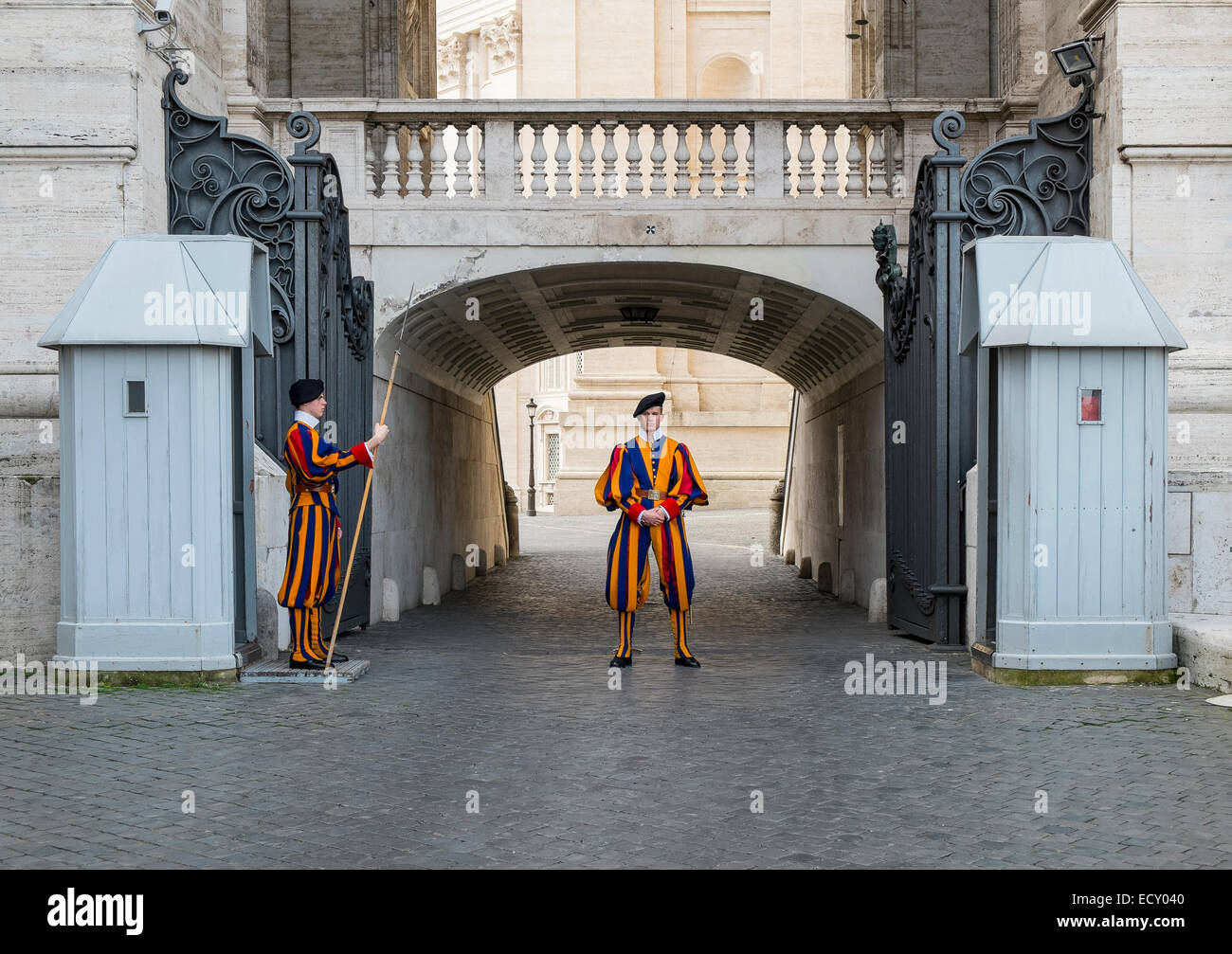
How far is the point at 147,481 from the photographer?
28.7 feet

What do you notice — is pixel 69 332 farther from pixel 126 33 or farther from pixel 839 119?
pixel 839 119

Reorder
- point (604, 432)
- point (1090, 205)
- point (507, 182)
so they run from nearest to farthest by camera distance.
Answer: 1. point (1090, 205)
2. point (507, 182)
3. point (604, 432)

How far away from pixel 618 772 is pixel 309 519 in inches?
143

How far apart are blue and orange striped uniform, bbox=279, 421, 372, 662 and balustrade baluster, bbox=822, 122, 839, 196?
642 cm

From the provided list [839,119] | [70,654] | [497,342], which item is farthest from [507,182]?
[70,654]

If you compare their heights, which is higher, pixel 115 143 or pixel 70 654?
pixel 115 143

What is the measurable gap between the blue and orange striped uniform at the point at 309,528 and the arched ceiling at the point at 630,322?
3515 mm

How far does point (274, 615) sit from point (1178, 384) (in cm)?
677

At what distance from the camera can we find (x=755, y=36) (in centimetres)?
4747

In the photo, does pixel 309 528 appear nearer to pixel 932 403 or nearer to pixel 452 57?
pixel 932 403

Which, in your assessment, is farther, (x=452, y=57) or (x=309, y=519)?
(x=452, y=57)

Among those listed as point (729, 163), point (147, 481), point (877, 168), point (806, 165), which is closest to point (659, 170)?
point (729, 163)

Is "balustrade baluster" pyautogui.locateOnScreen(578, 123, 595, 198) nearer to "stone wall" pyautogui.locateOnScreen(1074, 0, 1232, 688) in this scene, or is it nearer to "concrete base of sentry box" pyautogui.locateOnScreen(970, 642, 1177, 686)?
"stone wall" pyautogui.locateOnScreen(1074, 0, 1232, 688)

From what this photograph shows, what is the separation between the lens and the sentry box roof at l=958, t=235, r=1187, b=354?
864 cm
